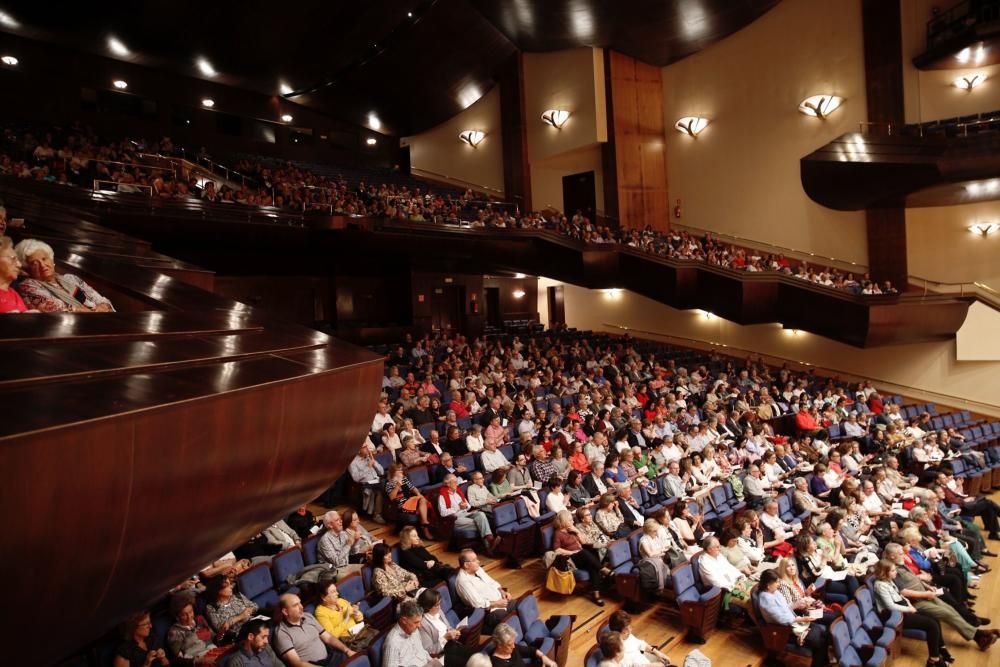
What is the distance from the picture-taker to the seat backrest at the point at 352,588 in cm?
365

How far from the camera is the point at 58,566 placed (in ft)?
3.78

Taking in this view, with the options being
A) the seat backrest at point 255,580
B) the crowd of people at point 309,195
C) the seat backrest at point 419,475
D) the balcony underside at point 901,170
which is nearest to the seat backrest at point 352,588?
the seat backrest at point 255,580

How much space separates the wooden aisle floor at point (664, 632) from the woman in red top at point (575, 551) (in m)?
0.15

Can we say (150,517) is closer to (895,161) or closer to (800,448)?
(800,448)

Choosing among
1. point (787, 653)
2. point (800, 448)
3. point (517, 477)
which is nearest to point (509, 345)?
point (800, 448)

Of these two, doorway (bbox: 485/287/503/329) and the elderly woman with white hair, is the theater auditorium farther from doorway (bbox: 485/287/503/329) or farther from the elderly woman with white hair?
doorway (bbox: 485/287/503/329)

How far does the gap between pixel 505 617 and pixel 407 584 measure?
74cm

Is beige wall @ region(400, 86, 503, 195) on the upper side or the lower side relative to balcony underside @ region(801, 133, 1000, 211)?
upper

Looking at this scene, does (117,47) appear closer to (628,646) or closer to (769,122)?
(769,122)

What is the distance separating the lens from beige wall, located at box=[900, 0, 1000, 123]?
1077 cm

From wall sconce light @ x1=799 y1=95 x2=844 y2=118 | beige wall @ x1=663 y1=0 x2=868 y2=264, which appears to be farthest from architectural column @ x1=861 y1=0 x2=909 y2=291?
wall sconce light @ x1=799 y1=95 x2=844 y2=118

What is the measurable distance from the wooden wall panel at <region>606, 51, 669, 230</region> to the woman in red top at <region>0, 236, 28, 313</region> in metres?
13.6

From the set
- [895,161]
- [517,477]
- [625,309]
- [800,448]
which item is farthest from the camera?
[625,309]

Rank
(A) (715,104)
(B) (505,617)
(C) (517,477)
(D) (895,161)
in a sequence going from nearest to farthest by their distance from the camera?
(B) (505,617), (C) (517,477), (D) (895,161), (A) (715,104)
